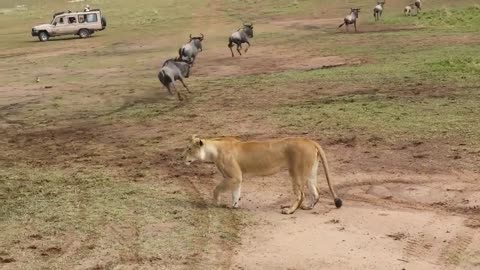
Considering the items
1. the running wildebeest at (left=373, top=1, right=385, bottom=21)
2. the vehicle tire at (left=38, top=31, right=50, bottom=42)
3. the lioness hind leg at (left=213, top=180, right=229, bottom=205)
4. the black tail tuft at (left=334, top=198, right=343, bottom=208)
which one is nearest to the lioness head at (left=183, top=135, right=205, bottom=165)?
Answer: the lioness hind leg at (left=213, top=180, right=229, bottom=205)

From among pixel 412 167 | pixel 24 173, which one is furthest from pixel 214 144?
pixel 24 173

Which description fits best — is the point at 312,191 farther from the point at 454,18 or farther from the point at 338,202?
the point at 454,18

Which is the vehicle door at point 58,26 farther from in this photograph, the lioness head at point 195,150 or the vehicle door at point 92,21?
the lioness head at point 195,150

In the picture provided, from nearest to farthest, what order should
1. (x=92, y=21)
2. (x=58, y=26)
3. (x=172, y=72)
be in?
(x=172, y=72) < (x=58, y=26) < (x=92, y=21)

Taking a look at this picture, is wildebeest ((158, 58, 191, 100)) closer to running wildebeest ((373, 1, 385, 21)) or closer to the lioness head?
the lioness head

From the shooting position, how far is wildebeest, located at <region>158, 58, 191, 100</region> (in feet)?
Answer: 63.3

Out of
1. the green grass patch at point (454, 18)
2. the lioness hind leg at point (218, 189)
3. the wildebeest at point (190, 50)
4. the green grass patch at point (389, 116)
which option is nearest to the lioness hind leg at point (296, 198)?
the lioness hind leg at point (218, 189)

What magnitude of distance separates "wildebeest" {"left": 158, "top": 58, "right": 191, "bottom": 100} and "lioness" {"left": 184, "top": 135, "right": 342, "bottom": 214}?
9.26 m

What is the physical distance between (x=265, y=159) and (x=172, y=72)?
1037 cm

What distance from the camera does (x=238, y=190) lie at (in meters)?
9.73

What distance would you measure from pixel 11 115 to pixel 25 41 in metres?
23.7

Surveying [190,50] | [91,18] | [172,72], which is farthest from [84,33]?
[172,72]

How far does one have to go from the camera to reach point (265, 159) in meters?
9.59

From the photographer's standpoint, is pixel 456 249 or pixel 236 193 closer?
pixel 456 249
